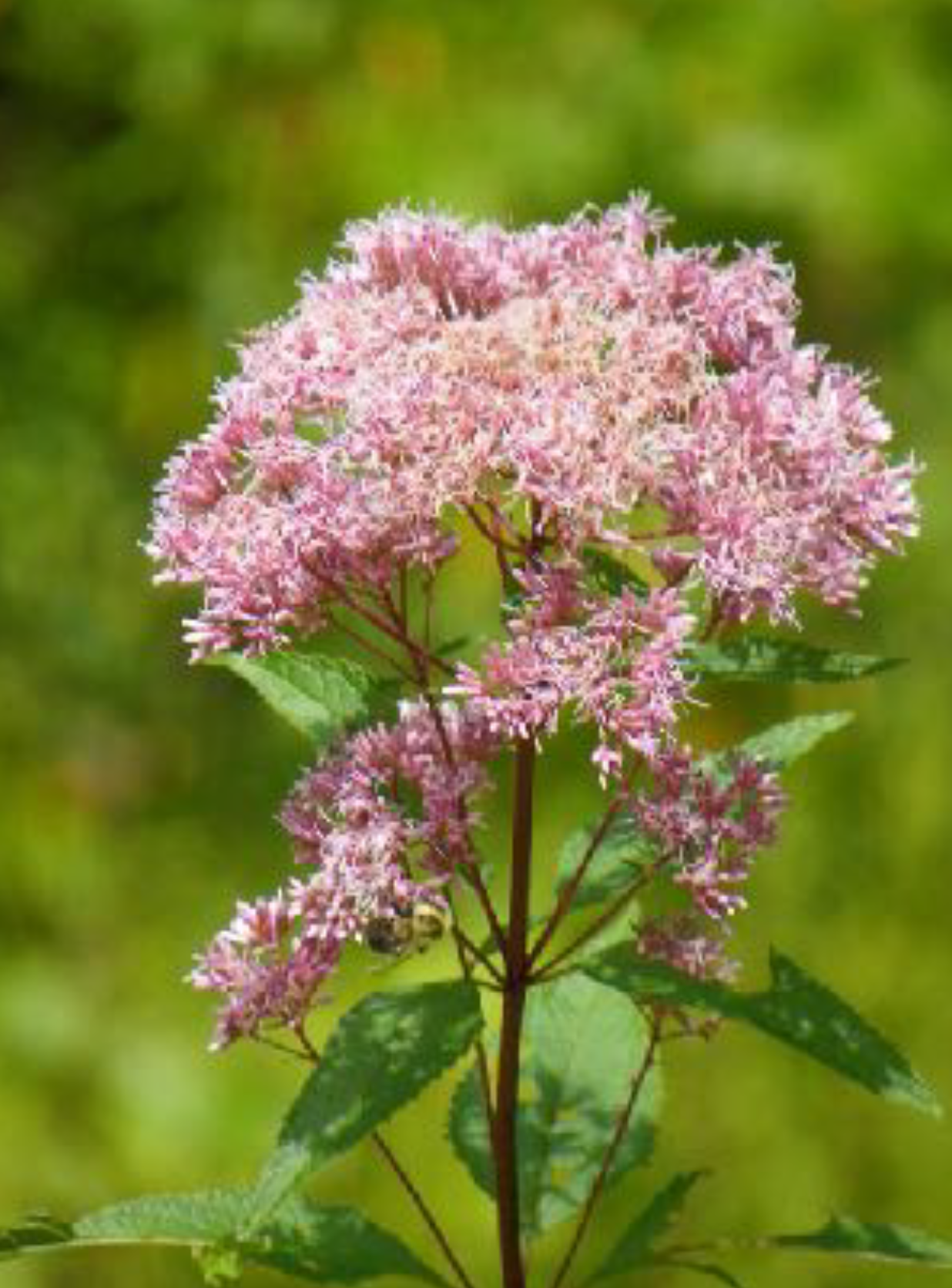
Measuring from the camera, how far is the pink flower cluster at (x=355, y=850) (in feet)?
4.90

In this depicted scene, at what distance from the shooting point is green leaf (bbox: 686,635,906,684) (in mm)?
1496

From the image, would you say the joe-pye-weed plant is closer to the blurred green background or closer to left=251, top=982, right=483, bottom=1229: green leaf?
left=251, top=982, right=483, bottom=1229: green leaf

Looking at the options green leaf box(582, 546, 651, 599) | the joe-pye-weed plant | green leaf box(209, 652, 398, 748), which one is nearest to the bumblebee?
the joe-pye-weed plant

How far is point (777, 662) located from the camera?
1518mm

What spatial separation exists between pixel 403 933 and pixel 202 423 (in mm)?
2713

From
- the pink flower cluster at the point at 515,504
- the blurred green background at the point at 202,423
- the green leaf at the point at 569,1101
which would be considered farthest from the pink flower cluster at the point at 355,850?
the blurred green background at the point at 202,423

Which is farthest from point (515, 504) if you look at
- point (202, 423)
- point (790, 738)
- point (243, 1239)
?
point (202, 423)

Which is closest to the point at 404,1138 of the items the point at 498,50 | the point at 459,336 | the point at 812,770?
the point at 812,770

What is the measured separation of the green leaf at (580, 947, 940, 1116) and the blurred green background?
1.86 meters

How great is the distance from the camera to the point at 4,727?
13.4 feet

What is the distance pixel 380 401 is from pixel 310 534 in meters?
0.10

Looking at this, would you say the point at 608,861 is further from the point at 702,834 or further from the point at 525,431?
the point at 525,431

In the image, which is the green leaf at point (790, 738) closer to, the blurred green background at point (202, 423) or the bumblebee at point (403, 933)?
the bumblebee at point (403, 933)

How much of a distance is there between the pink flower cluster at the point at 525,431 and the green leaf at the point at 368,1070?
25cm
